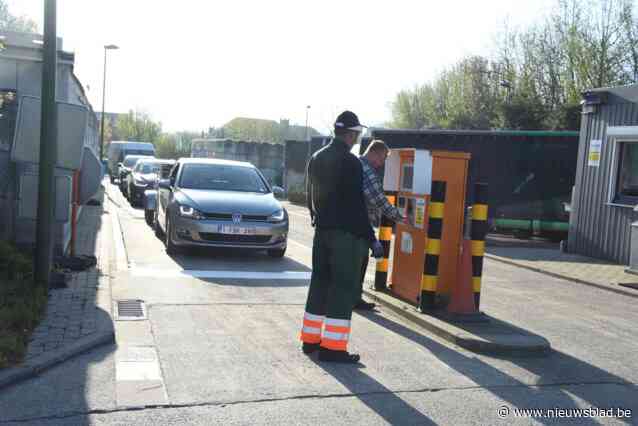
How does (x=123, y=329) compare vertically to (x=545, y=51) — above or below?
below

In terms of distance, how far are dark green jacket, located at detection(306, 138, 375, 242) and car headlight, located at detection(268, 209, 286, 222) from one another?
5.42 metres

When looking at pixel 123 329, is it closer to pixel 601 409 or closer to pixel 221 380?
pixel 221 380

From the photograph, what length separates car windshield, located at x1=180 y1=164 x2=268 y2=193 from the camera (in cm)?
1234

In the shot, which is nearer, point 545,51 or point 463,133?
point 463,133

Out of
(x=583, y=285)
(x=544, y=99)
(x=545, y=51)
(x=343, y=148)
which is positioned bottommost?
(x=583, y=285)

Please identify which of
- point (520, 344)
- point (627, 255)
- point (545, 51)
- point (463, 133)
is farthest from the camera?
point (545, 51)

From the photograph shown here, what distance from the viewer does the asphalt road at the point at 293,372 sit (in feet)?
14.9

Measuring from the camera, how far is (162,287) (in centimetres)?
866

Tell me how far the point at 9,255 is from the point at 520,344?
5502 mm

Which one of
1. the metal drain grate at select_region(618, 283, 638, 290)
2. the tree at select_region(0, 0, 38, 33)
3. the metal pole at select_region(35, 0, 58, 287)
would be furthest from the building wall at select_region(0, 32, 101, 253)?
the tree at select_region(0, 0, 38, 33)

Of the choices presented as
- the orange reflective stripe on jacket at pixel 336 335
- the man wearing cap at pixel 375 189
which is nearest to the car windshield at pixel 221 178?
the man wearing cap at pixel 375 189

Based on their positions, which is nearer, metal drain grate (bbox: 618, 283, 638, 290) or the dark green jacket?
the dark green jacket

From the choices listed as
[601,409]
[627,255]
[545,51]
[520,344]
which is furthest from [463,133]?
[545,51]

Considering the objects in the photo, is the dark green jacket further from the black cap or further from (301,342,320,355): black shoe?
(301,342,320,355): black shoe
